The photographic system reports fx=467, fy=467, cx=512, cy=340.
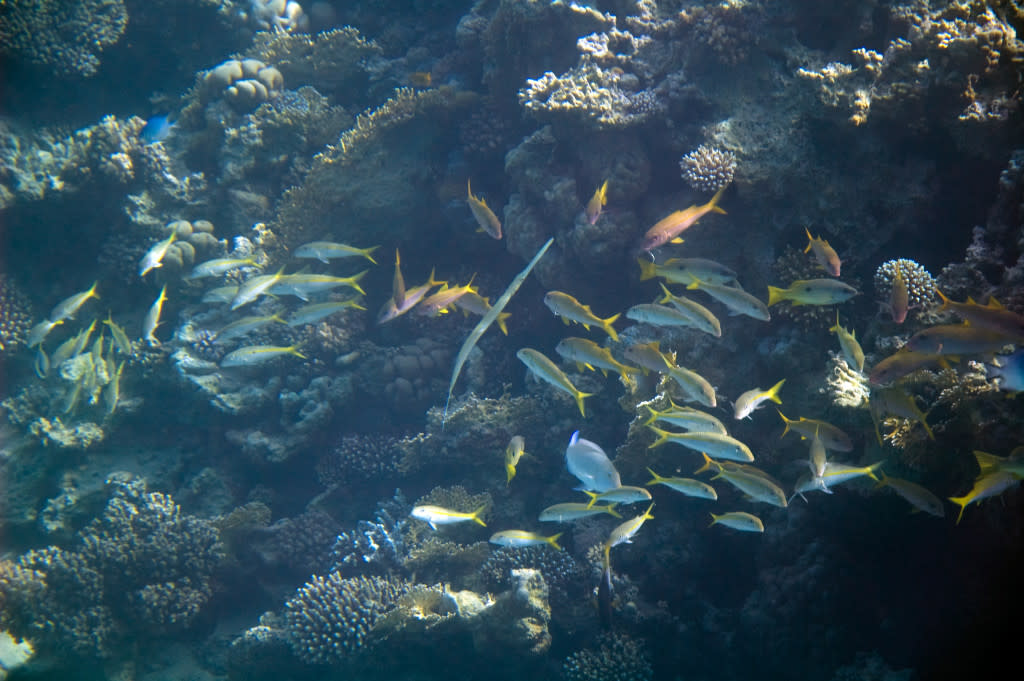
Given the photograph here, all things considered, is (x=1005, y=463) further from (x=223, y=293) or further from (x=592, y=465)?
(x=223, y=293)

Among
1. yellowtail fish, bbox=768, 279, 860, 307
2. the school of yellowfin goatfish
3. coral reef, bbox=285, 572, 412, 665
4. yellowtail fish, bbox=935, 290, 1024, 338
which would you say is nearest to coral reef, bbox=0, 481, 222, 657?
coral reef, bbox=285, 572, 412, 665

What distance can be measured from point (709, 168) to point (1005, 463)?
3.17 metres

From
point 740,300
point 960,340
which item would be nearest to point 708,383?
point 740,300

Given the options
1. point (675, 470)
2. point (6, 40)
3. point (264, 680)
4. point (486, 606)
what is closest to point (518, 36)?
point (675, 470)

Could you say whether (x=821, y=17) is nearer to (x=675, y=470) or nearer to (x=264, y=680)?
(x=675, y=470)

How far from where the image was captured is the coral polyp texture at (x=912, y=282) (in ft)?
12.6

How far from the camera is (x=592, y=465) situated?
11.7ft

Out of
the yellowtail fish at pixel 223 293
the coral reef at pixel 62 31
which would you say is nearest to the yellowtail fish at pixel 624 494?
the yellowtail fish at pixel 223 293

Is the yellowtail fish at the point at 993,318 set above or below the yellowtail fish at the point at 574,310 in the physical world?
below

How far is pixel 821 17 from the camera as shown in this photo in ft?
16.8

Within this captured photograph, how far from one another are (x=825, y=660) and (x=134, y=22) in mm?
14853

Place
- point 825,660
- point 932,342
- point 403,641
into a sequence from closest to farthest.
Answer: point 932,342 < point 825,660 < point 403,641

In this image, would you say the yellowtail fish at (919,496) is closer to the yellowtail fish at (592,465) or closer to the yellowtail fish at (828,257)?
the yellowtail fish at (828,257)

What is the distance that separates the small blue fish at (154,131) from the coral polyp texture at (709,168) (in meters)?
8.68
